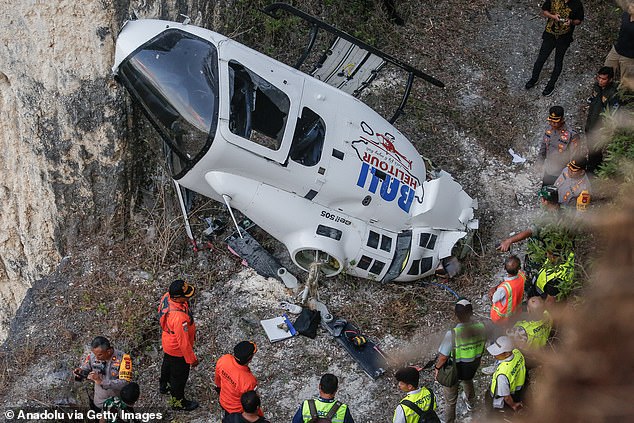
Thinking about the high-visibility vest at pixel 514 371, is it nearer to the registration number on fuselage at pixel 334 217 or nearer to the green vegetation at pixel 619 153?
the green vegetation at pixel 619 153

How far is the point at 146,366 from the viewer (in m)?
8.21

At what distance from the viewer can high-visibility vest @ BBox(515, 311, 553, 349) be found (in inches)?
268

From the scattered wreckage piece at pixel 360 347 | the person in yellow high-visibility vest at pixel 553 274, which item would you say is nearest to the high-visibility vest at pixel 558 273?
the person in yellow high-visibility vest at pixel 553 274

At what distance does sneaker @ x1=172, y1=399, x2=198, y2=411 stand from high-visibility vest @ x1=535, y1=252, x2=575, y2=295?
3.63m

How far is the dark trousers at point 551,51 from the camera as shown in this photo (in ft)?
34.6

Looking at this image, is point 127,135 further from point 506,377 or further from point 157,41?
point 506,377

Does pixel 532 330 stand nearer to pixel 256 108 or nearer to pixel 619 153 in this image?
pixel 619 153

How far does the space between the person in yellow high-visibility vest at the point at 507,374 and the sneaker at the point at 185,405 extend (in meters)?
3.02

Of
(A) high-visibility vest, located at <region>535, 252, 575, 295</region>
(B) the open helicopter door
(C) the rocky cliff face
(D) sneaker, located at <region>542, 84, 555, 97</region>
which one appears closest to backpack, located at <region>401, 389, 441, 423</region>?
(A) high-visibility vest, located at <region>535, 252, 575, 295</region>

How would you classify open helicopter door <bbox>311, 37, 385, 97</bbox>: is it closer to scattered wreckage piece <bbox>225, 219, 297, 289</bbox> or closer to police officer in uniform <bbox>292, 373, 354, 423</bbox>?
scattered wreckage piece <bbox>225, 219, 297, 289</bbox>

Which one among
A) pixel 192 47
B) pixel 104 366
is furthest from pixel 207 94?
pixel 104 366

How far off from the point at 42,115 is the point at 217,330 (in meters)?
3.51

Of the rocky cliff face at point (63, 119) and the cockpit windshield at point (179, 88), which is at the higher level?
the cockpit windshield at point (179, 88)

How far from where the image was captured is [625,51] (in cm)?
980
